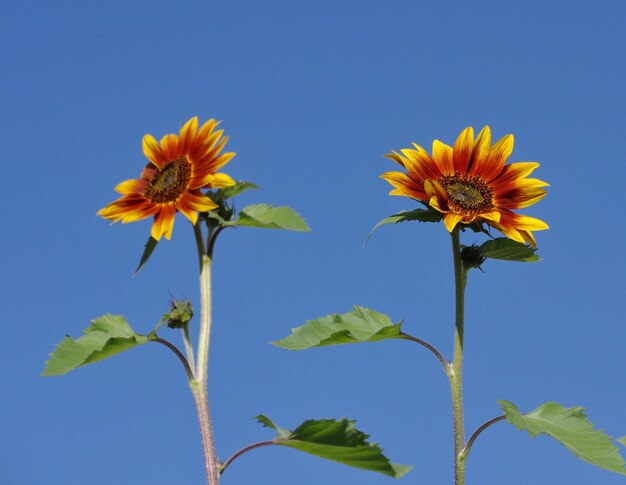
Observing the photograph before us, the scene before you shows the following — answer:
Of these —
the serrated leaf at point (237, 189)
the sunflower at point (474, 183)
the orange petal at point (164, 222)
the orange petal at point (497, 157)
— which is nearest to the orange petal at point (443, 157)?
the sunflower at point (474, 183)

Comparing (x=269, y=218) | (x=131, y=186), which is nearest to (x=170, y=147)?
(x=131, y=186)

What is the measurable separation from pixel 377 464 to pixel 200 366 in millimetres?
715

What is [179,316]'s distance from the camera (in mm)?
3135

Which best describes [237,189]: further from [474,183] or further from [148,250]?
[474,183]

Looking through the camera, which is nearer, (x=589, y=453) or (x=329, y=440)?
(x=329, y=440)

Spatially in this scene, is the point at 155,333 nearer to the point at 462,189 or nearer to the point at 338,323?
the point at 338,323

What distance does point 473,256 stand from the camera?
326cm

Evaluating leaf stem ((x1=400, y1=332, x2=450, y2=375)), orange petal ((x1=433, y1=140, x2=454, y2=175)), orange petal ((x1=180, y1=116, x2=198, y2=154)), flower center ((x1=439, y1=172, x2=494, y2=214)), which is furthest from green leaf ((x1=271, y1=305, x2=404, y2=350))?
orange petal ((x1=180, y1=116, x2=198, y2=154))

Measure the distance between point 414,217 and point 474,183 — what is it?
16.4 inches

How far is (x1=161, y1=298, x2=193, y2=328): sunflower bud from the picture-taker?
123 inches

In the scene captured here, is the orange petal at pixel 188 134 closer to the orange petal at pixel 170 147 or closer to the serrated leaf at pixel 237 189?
the orange petal at pixel 170 147

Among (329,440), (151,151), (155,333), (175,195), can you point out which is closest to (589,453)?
(329,440)

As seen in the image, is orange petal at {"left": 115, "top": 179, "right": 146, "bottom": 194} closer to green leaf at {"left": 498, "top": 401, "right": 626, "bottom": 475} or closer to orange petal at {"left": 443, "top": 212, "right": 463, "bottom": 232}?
orange petal at {"left": 443, "top": 212, "right": 463, "bottom": 232}

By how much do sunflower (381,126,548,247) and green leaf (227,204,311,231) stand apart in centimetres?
43
